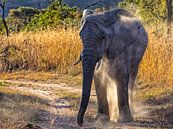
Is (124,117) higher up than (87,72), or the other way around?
(87,72)

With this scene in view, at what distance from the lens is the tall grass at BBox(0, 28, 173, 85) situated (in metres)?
12.4

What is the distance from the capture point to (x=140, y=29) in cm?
888

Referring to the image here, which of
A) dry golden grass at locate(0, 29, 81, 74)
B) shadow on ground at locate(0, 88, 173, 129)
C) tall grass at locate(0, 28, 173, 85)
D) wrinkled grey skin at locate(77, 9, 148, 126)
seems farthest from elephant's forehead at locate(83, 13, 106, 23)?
dry golden grass at locate(0, 29, 81, 74)

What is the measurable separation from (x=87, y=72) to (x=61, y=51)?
895cm

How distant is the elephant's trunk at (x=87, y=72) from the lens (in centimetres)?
673

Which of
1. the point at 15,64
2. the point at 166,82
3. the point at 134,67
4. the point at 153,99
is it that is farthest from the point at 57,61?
the point at 134,67

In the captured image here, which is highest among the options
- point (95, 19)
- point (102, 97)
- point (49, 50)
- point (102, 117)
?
point (95, 19)

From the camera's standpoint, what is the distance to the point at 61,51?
15.9 m

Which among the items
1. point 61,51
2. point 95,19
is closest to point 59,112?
point 95,19

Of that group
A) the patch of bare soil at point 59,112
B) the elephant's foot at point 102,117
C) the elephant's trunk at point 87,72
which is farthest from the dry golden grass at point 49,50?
the elephant's trunk at point 87,72

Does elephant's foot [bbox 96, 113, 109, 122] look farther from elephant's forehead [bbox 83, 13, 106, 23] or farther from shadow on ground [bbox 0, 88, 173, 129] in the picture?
elephant's forehead [bbox 83, 13, 106, 23]

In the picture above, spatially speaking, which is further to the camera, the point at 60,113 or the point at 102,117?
the point at 60,113

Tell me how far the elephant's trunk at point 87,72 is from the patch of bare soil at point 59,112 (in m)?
0.42

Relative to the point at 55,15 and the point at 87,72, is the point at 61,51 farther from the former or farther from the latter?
the point at 55,15
